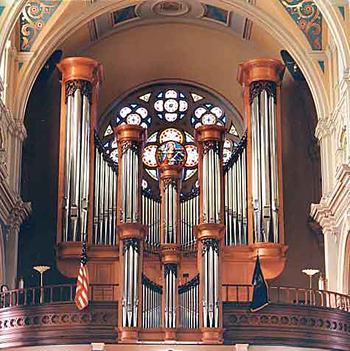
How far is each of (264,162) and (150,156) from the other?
183 inches

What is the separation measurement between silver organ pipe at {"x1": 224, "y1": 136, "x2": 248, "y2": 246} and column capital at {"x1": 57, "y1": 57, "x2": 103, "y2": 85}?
4.27m

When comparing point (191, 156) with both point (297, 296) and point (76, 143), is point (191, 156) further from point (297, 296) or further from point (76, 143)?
point (297, 296)

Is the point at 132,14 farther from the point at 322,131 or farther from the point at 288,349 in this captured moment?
the point at 288,349

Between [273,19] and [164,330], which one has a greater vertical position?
[273,19]

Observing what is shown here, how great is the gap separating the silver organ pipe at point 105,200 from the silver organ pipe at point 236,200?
2.78m

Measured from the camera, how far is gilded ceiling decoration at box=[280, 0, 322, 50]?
32.2 metres

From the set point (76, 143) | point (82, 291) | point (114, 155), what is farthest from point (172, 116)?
point (82, 291)

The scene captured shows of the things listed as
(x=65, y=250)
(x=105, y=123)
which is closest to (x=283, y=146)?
(x=105, y=123)

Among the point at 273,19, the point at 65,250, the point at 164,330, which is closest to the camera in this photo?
the point at 164,330

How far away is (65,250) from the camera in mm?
30203

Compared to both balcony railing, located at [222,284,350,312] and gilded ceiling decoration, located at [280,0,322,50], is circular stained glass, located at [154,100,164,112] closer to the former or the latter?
gilded ceiling decoration, located at [280,0,322,50]

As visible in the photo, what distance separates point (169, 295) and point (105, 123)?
29.4 feet

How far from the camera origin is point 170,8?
34.6m

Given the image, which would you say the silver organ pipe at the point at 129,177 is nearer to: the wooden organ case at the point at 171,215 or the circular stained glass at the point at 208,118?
the wooden organ case at the point at 171,215
